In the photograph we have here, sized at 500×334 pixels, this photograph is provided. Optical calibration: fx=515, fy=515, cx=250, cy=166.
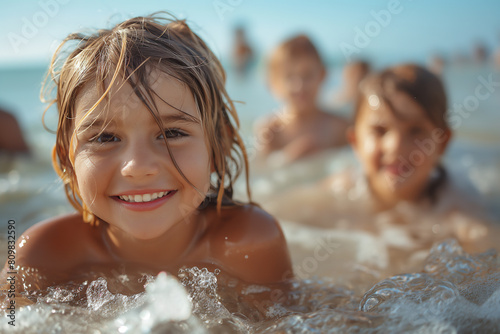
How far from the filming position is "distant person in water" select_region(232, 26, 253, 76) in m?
9.55

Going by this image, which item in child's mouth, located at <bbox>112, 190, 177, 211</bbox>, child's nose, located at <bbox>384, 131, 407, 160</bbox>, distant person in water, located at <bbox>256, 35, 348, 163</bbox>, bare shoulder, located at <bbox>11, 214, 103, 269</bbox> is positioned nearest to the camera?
child's mouth, located at <bbox>112, 190, 177, 211</bbox>

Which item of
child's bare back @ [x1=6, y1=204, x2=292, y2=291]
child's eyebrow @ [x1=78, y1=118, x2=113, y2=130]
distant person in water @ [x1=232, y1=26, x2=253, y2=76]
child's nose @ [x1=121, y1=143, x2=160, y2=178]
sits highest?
child's eyebrow @ [x1=78, y1=118, x2=113, y2=130]

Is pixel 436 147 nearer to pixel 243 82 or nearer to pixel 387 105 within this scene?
pixel 387 105

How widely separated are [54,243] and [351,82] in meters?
5.56

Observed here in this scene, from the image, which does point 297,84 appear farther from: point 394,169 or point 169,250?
point 169,250

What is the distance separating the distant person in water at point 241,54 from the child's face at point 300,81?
4492 millimetres

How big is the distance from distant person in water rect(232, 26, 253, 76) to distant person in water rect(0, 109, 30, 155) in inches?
217

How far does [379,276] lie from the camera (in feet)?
7.33

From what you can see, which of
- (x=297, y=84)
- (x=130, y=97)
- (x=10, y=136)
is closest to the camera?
(x=130, y=97)

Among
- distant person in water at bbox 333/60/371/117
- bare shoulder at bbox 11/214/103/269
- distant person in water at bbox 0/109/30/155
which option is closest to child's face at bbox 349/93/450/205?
bare shoulder at bbox 11/214/103/269

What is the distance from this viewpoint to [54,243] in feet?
5.99

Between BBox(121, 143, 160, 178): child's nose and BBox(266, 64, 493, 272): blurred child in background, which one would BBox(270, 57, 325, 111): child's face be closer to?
BBox(266, 64, 493, 272): blurred child in background

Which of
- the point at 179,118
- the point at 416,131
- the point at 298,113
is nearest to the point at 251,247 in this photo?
the point at 179,118

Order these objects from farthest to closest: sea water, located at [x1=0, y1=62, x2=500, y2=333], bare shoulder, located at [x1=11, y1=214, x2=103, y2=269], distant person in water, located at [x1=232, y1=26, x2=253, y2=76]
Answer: distant person in water, located at [x1=232, y1=26, x2=253, y2=76] → bare shoulder, located at [x1=11, y1=214, x2=103, y2=269] → sea water, located at [x1=0, y1=62, x2=500, y2=333]
